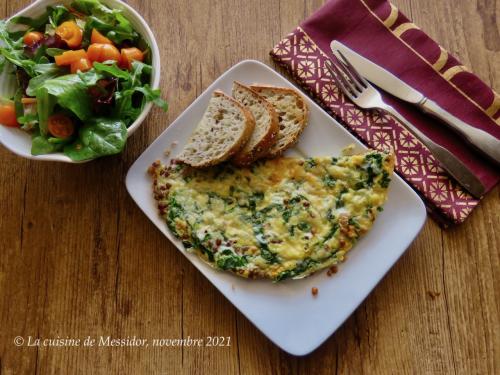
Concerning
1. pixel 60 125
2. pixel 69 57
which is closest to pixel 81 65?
pixel 69 57

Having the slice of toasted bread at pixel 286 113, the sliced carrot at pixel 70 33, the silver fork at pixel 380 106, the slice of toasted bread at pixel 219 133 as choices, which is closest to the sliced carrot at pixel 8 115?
the sliced carrot at pixel 70 33

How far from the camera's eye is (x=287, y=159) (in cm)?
270

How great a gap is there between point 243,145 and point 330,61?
2.39 feet

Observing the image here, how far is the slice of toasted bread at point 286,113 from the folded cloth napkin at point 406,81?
242 mm

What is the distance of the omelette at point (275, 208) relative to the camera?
99.8 inches

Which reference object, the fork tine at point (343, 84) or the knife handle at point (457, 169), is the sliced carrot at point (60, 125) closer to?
the fork tine at point (343, 84)

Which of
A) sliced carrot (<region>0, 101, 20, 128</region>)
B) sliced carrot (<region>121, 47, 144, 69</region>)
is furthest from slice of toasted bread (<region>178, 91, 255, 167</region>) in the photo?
sliced carrot (<region>0, 101, 20, 128</region>)

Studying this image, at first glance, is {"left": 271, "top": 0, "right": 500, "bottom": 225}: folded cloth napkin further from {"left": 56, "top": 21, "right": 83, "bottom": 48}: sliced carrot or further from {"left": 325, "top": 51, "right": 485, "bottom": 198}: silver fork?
{"left": 56, "top": 21, "right": 83, "bottom": 48}: sliced carrot

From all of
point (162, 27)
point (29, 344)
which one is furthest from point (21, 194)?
point (162, 27)

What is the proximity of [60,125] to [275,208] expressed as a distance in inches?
43.2

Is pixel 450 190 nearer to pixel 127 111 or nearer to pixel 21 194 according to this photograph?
pixel 127 111

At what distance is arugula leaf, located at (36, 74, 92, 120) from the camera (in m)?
2.32

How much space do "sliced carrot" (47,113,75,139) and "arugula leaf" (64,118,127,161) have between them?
62 mm

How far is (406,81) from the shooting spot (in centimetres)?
289
